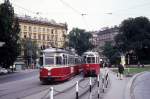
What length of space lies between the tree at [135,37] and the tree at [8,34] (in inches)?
1829

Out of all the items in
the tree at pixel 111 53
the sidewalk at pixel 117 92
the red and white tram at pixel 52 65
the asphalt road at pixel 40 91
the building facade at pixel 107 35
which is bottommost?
the asphalt road at pixel 40 91

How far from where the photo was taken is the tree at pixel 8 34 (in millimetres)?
70375

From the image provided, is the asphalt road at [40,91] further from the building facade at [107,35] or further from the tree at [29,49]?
the building facade at [107,35]

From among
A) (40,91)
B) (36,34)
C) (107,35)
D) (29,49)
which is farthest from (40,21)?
(40,91)

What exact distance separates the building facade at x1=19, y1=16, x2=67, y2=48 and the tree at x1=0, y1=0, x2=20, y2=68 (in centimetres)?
4028

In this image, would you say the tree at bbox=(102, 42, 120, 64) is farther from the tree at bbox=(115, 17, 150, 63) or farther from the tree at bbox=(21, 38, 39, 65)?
the tree at bbox=(21, 38, 39, 65)

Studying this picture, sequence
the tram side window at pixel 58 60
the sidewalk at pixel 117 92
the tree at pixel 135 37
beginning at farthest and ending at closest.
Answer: the tree at pixel 135 37 < the tram side window at pixel 58 60 < the sidewalk at pixel 117 92

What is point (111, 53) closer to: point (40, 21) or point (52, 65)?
point (40, 21)

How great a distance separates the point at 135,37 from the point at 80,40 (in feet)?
123

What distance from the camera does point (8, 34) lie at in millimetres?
71125

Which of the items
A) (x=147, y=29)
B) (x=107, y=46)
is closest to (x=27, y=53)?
(x=107, y=46)

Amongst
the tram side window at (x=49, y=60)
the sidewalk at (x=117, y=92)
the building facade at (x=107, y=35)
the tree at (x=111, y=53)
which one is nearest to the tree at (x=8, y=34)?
the tram side window at (x=49, y=60)

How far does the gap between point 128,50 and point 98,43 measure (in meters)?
70.0

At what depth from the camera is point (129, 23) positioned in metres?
118
